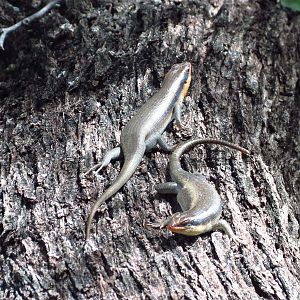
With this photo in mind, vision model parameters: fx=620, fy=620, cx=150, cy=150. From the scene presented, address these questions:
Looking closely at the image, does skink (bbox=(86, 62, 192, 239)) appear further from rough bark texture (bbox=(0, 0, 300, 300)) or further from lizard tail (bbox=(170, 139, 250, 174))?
lizard tail (bbox=(170, 139, 250, 174))

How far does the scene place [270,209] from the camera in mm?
4492

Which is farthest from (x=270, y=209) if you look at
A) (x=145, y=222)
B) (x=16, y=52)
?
(x=16, y=52)

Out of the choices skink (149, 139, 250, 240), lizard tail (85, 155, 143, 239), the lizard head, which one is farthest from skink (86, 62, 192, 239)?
the lizard head

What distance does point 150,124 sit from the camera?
523cm

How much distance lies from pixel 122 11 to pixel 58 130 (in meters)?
2.12

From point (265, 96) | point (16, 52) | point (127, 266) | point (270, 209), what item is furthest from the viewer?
point (16, 52)

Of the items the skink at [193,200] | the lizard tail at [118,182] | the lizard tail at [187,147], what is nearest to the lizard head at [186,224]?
the skink at [193,200]

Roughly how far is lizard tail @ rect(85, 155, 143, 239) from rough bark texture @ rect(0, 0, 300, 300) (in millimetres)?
73

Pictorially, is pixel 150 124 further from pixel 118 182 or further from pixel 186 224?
pixel 186 224

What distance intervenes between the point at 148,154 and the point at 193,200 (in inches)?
33.3

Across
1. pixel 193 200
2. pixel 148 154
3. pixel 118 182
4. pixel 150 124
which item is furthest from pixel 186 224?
pixel 150 124

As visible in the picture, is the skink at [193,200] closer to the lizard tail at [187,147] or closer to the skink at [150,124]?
the lizard tail at [187,147]

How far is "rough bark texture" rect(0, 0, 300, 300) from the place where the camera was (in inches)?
152

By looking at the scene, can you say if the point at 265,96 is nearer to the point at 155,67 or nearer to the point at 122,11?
the point at 155,67
